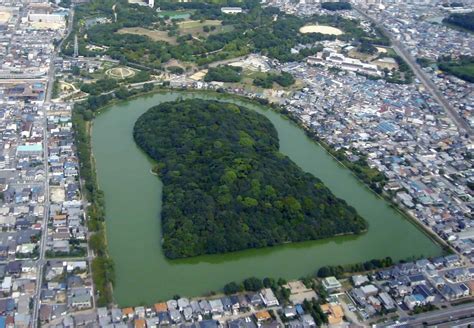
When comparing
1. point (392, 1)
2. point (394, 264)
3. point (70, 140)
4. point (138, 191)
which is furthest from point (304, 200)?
point (392, 1)

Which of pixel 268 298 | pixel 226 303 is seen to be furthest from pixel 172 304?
pixel 268 298

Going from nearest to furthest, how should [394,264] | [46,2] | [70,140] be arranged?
[394,264], [70,140], [46,2]

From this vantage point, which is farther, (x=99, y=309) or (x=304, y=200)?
(x=304, y=200)

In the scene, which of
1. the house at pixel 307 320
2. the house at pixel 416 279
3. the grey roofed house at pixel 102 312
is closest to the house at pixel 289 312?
the house at pixel 307 320

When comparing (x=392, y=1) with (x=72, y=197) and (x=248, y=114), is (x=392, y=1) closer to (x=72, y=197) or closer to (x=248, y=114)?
(x=248, y=114)

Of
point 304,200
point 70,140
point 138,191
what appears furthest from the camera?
point 70,140

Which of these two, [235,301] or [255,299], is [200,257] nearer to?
[235,301]

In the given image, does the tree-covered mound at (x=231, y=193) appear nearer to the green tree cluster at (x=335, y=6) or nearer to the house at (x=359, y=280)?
the house at (x=359, y=280)
